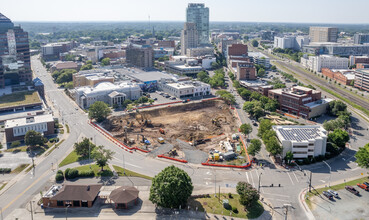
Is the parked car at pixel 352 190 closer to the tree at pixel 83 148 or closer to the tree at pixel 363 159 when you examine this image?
the tree at pixel 363 159

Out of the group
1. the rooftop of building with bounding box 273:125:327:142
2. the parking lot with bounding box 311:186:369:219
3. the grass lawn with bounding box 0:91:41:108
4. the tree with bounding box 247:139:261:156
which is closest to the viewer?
the parking lot with bounding box 311:186:369:219

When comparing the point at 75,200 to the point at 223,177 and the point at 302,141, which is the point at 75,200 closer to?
the point at 223,177

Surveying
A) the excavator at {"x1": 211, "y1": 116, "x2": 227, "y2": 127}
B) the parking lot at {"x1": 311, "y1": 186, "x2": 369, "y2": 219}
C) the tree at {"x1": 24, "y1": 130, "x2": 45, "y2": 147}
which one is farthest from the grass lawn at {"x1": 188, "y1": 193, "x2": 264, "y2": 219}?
the tree at {"x1": 24, "y1": 130, "x2": 45, "y2": 147}

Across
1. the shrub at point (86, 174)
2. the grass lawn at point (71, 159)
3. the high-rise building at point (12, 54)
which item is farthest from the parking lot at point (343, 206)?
the high-rise building at point (12, 54)

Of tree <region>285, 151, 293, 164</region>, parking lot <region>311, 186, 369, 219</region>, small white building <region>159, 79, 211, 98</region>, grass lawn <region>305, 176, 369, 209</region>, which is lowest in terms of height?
parking lot <region>311, 186, 369, 219</region>

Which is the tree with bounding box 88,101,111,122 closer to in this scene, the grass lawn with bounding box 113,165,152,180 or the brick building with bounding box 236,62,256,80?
the grass lawn with bounding box 113,165,152,180

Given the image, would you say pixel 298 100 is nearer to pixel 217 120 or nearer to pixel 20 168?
pixel 217 120
